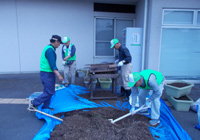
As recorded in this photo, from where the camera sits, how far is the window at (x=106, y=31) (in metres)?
8.09

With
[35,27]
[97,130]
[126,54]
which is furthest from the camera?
[35,27]

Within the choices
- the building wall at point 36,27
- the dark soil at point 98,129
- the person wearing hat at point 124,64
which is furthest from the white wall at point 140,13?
the dark soil at point 98,129

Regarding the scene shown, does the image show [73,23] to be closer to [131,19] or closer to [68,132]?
[131,19]

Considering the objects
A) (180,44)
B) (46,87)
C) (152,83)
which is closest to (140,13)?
(180,44)

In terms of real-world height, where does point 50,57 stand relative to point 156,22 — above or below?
below

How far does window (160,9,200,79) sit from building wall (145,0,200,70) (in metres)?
0.22

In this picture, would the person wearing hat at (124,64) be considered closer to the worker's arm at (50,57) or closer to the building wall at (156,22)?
the worker's arm at (50,57)

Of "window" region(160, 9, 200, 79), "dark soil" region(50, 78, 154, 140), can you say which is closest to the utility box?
"window" region(160, 9, 200, 79)

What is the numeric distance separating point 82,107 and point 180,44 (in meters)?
4.78

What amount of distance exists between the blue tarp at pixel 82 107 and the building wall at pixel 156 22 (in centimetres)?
258

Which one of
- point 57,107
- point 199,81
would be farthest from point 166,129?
point 199,81

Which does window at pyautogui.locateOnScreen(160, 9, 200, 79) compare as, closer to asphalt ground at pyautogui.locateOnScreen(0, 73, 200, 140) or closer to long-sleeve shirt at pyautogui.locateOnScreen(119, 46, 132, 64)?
asphalt ground at pyautogui.locateOnScreen(0, 73, 200, 140)

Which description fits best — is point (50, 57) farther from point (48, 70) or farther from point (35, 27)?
point (35, 27)

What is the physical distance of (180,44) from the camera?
633 cm
